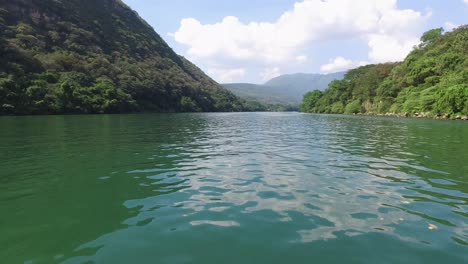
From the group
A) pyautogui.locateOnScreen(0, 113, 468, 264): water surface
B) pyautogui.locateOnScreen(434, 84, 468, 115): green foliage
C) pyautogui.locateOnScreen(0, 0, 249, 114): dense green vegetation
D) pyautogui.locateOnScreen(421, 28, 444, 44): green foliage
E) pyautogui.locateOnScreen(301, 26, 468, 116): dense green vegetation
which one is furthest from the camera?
pyautogui.locateOnScreen(421, 28, 444, 44): green foliage

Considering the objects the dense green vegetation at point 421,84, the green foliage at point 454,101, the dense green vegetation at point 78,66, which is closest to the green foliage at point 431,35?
the dense green vegetation at point 421,84

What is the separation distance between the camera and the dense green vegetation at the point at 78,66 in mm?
91875

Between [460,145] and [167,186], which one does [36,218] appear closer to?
[167,186]

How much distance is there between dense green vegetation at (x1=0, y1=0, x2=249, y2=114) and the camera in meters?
91.9

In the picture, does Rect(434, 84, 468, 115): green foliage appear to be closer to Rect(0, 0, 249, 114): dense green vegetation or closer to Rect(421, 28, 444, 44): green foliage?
Rect(421, 28, 444, 44): green foliage

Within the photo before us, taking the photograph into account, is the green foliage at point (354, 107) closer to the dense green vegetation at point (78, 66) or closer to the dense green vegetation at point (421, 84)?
the dense green vegetation at point (421, 84)

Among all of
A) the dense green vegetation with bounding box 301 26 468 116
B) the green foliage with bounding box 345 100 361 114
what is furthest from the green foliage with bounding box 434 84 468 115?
the green foliage with bounding box 345 100 361 114

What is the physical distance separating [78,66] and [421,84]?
125m

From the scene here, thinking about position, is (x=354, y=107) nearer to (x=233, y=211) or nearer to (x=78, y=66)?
(x=78, y=66)

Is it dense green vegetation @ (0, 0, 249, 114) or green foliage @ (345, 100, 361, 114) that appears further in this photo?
green foliage @ (345, 100, 361, 114)

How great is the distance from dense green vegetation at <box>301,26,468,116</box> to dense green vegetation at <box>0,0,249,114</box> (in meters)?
82.8

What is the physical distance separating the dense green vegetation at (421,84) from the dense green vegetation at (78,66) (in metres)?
82.8

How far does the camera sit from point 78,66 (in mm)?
123500

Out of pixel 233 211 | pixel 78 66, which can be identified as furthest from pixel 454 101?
pixel 78 66
